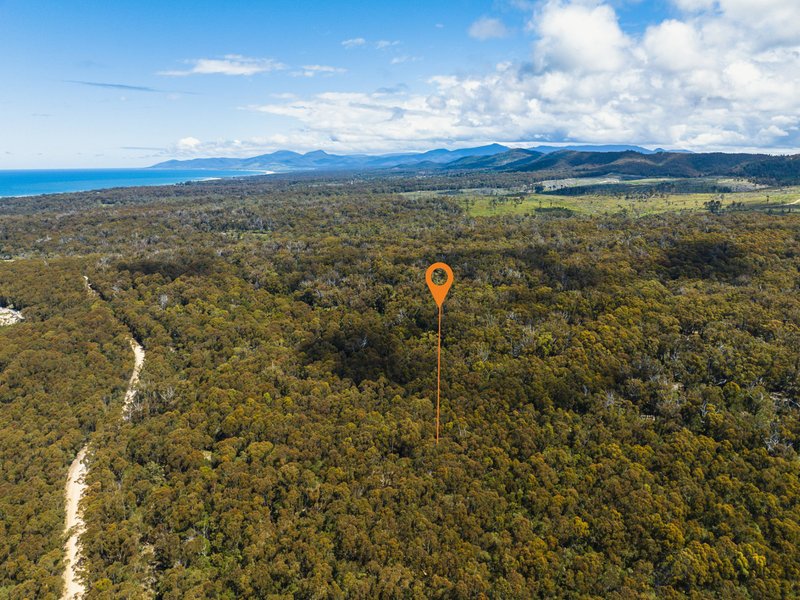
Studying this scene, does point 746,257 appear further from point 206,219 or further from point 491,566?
point 206,219

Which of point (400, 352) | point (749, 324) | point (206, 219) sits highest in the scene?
point (206, 219)

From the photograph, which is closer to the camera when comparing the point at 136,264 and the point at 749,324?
the point at 749,324

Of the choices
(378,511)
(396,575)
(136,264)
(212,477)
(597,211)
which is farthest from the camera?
(597,211)

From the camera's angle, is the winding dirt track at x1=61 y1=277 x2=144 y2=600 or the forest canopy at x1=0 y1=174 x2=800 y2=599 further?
the winding dirt track at x1=61 y1=277 x2=144 y2=600

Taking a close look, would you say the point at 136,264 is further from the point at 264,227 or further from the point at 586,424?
the point at 586,424

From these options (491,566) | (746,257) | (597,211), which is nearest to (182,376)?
(491,566)

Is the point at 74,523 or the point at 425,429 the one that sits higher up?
the point at 425,429

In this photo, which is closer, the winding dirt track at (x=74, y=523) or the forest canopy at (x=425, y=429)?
the forest canopy at (x=425, y=429)

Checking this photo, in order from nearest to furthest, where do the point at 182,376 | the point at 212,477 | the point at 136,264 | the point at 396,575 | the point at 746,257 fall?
the point at 396,575, the point at 212,477, the point at 182,376, the point at 746,257, the point at 136,264

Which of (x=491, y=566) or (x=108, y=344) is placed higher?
(x=108, y=344)

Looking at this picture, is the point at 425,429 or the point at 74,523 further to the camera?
the point at 425,429
